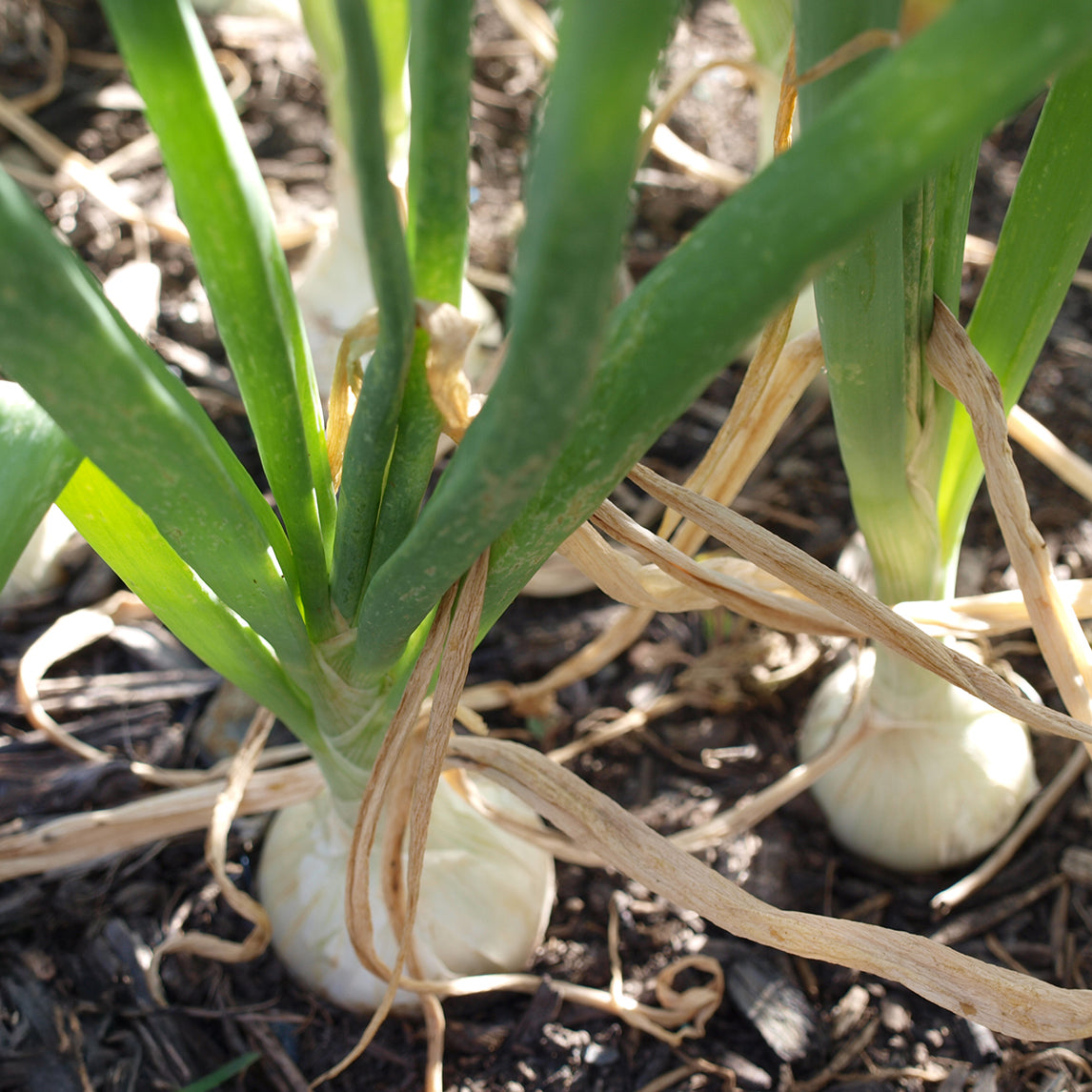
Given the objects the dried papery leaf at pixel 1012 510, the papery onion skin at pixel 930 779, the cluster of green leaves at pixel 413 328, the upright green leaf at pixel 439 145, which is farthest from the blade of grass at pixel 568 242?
the papery onion skin at pixel 930 779

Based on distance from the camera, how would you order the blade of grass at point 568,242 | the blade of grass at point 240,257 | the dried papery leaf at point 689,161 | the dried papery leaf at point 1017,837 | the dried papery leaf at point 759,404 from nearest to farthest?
the blade of grass at point 568,242, the blade of grass at point 240,257, the dried papery leaf at point 759,404, the dried papery leaf at point 1017,837, the dried papery leaf at point 689,161

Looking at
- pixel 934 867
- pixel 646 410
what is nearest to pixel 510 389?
pixel 646 410

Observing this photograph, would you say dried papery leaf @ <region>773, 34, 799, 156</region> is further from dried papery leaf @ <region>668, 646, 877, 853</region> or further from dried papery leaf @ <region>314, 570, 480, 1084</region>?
dried papery leaf @ <region>668, 646, 877, 853</region>

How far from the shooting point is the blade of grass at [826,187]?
11.1 inches

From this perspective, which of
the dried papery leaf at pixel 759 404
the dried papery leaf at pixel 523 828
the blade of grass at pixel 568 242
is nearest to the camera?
the blade of grass at pixel 568 242

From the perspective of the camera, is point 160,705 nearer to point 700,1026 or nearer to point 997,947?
point 700,1026

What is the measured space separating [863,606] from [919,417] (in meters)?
0.15

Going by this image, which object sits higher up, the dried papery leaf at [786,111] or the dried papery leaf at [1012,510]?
the dried papery leaf at [786,111]

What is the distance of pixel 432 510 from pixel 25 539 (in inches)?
8.2

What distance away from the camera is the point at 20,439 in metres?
0.47

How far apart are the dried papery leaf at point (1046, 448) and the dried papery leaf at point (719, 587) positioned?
0.73 ft

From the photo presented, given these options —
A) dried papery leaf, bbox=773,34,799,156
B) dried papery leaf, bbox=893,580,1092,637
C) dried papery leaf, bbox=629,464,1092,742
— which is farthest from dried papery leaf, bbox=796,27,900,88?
dried papery leaf, bbox=893,580,1092,637

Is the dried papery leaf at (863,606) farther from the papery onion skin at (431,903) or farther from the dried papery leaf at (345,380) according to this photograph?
the papery onion skin at (431,903)

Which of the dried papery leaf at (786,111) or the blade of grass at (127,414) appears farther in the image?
the dried papery leaf at (786,111)
